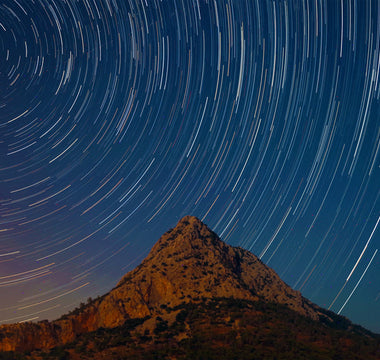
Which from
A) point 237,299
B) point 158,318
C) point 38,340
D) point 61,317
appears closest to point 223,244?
point 237,299

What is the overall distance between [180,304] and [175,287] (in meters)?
9.32

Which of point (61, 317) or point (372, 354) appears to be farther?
point (61, 317)

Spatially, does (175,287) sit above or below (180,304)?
above

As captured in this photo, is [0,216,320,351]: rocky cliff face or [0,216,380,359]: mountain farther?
[0,216,320,351]: rocky cliff face

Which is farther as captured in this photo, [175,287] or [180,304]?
[175,287]

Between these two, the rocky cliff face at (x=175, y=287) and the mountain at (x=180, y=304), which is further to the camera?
the rocky cliff face at (x=175, y=287)

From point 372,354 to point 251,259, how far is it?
293 feet

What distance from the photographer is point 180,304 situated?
127188 millimetres

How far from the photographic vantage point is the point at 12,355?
93062 millimetres

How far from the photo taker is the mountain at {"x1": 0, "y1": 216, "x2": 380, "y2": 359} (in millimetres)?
107438

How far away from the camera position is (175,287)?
445 feet

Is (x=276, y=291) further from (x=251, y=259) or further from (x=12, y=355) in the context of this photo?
(x=12, y=355)

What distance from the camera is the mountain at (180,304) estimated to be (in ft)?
352

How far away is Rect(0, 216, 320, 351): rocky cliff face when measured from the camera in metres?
110
